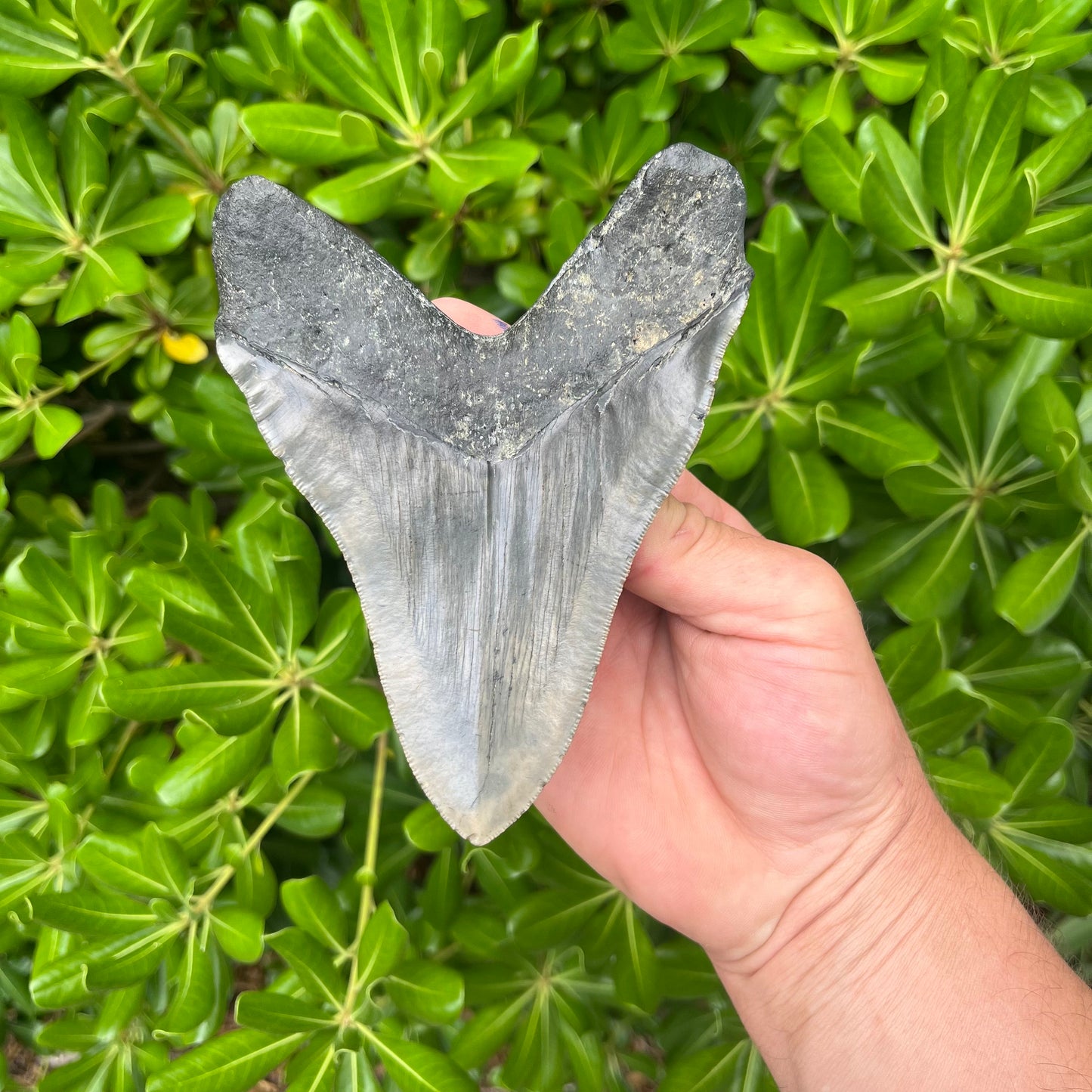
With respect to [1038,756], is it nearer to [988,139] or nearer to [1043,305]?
[1043,305]

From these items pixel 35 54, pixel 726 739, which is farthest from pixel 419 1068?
pixel 35 54

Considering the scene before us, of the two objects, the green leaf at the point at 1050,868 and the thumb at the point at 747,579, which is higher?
the thumb at the point at 747,579

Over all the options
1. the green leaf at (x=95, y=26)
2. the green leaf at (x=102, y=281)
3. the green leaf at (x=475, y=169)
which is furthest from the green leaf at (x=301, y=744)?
the green leaf at (x=95, y=26)

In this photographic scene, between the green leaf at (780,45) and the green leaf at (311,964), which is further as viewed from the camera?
the green leaf at (780,45)

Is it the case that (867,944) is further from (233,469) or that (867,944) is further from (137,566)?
(233,469)

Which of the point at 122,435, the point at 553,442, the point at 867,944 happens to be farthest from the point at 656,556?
the point at 122,435

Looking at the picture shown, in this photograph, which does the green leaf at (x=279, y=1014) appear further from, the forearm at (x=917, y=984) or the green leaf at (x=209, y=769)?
the forearm at (x=917, y=984)
